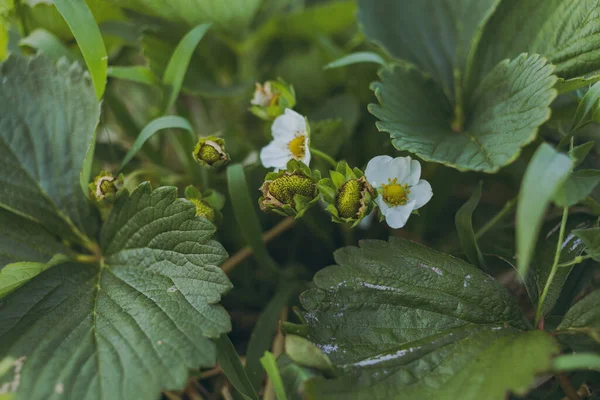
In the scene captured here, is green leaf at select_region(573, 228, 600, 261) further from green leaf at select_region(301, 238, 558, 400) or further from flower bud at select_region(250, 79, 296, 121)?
flower bud at select_region(250, 79, 296, 121)

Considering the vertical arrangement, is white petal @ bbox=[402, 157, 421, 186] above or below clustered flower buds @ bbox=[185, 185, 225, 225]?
above

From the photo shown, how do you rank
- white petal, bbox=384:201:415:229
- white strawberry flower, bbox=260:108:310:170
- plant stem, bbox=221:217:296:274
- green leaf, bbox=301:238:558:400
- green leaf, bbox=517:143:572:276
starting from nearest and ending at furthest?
1. green leaf, bbox=517:143:572:276
2. green leaf, bbox=301:238:558:400
3. white petal, bbox=384:201:415:229
4. white strawberry flower, bbox=260:108:310:170
5. plant stem, bbox=221:217:296:274

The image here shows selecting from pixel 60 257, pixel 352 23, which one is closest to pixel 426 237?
pixel 352 23

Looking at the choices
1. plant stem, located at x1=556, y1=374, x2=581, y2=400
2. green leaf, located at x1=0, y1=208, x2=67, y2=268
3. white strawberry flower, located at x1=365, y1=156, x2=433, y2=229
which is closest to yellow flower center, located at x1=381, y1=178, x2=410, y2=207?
white strawberry flower, located at x1=365, y1=156, x2=433, y2=229

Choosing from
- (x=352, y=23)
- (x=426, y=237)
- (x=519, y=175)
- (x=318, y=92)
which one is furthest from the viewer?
(x=352, y=23)

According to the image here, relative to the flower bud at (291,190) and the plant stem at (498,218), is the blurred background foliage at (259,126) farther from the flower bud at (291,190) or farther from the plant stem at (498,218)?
the flower bud at (291,190)

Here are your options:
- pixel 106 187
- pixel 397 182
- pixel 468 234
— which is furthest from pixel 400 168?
pixel 106 187

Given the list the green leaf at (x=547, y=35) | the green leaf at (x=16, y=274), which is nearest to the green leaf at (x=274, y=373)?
the green leaf at (x=16, y=274)

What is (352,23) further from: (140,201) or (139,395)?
(139,395)
